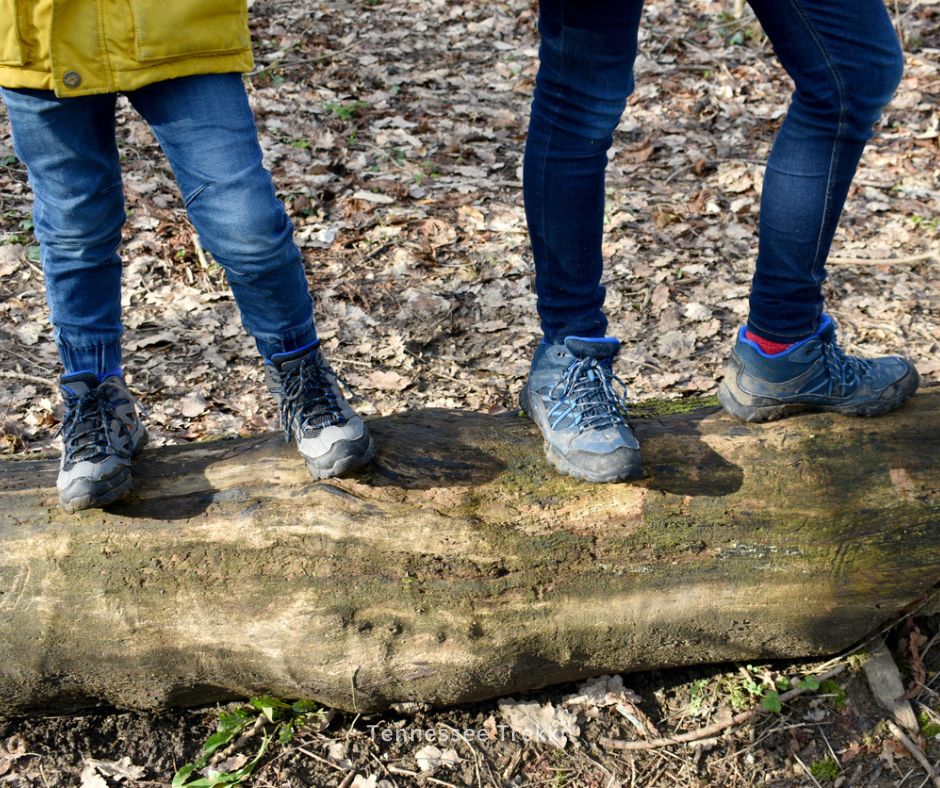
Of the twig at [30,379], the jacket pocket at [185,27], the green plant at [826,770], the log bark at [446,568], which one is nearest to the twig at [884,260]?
the log bark at [446,568]

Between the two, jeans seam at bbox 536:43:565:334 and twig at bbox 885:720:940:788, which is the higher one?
jeans seam at bbox 536:43:565:334

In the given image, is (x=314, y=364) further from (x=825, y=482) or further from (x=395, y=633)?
(x=825, y=482)

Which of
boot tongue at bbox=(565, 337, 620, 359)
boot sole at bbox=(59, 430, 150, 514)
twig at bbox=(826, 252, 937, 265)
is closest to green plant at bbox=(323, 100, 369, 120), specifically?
twig at bbox=(826, 252, 937, 265)

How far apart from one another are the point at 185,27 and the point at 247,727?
6.68ft

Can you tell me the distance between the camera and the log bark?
2559mm

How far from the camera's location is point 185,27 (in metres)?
2.17

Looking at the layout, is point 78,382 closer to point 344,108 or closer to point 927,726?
point 927,726

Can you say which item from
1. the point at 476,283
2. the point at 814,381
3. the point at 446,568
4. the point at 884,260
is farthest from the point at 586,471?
the point at 884,260

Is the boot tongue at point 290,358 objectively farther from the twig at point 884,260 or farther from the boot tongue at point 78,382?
the twig at point 884,260

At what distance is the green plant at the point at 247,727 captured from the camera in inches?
103

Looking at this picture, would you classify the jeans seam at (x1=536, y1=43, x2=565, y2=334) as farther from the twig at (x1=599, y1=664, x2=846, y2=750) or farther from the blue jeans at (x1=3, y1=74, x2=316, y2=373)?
the twig at (x1=599, y1=664, x2=846, y2=750)

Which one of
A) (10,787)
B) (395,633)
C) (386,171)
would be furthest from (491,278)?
(10,787)

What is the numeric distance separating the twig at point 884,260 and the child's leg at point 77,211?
4006 millimetres

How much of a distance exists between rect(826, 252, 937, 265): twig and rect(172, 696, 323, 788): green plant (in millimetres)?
3908
